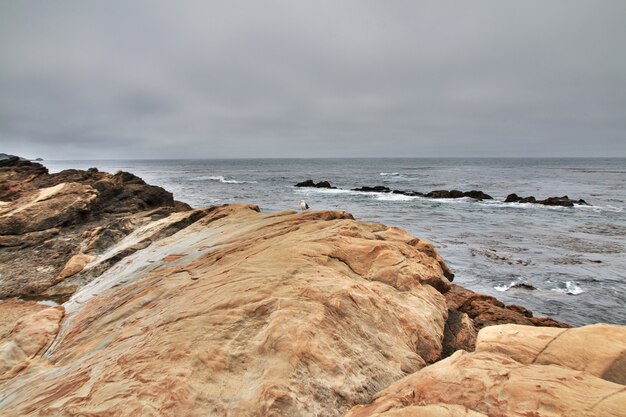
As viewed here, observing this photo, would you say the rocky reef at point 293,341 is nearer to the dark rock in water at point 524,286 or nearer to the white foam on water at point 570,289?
the dark rock in water at point 524,286

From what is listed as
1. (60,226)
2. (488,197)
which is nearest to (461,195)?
(488,197)

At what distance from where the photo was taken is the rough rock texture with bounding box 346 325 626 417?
3.02 meters

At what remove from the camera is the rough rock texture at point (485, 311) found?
7332 mm

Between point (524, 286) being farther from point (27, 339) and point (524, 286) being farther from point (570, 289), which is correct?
point (27, 339)

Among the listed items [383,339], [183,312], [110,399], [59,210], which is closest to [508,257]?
[383,339]

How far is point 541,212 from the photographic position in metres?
30.0

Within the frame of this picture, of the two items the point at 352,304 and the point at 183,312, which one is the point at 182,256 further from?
the point at 352,304

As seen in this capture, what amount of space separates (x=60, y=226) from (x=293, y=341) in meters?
12.4

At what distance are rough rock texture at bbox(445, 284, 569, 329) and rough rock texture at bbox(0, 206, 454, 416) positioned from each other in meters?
0.99

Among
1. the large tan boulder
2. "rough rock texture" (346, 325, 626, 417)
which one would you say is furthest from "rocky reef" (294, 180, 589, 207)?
"rough rock texture" (346, 325, 626, 417)

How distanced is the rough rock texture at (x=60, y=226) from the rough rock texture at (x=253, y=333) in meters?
3.16

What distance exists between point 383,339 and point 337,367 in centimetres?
109

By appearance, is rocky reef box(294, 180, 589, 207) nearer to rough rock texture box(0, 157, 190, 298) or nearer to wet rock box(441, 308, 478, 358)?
rough rock texture box(0, 157, 190, 298)

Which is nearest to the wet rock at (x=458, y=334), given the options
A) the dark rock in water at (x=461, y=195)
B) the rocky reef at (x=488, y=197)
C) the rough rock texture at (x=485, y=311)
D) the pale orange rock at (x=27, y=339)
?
the rough rock texture at (x=485, y=311)
